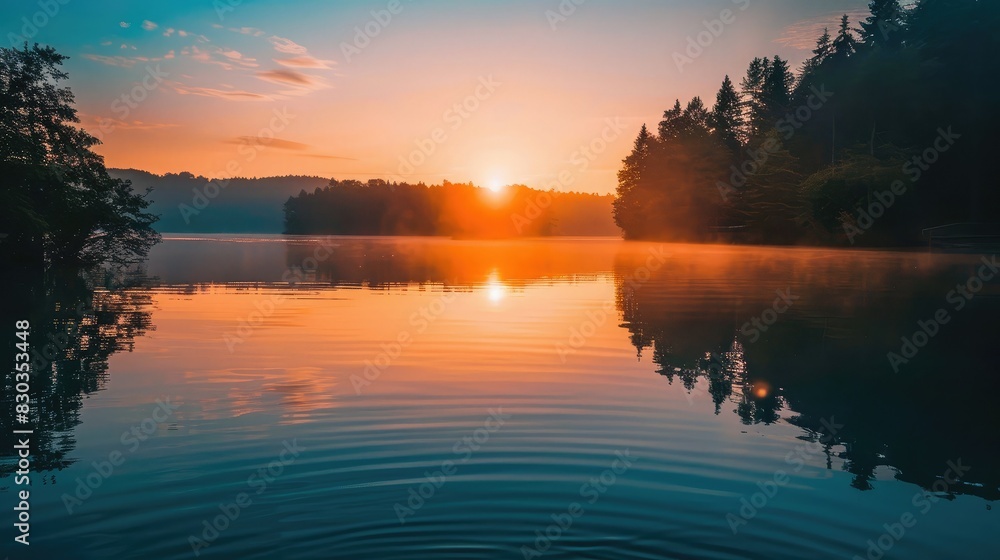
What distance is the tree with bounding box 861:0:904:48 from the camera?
100m

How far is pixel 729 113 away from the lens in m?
142

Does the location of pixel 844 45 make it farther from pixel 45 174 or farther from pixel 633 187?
pixel 45 174

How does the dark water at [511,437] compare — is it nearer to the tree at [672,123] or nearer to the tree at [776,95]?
the tree at [776,95]

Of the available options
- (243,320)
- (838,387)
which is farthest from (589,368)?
(243,320)

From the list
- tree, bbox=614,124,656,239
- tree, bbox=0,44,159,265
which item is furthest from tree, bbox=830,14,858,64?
tree, bbox=0,44,159,265

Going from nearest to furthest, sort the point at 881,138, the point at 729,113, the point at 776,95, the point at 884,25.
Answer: the point at 881,138 < the point at 884,25 < the point at 776,95 < the point at 729,113

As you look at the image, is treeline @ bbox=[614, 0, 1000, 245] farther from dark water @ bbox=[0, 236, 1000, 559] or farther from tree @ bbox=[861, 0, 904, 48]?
dark water @ bbox=[0, 236, 1000, 559]

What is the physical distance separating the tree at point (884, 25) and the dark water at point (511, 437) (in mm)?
87072

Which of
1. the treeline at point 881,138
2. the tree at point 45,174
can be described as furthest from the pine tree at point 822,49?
the tree at point 45,174

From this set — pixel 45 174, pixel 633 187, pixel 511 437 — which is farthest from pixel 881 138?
pixel 511 437

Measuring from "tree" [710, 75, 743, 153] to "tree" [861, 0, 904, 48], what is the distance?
2565 cm

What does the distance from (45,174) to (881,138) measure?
84.8m

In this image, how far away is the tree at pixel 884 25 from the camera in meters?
100

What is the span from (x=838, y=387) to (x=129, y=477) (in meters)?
13.4
